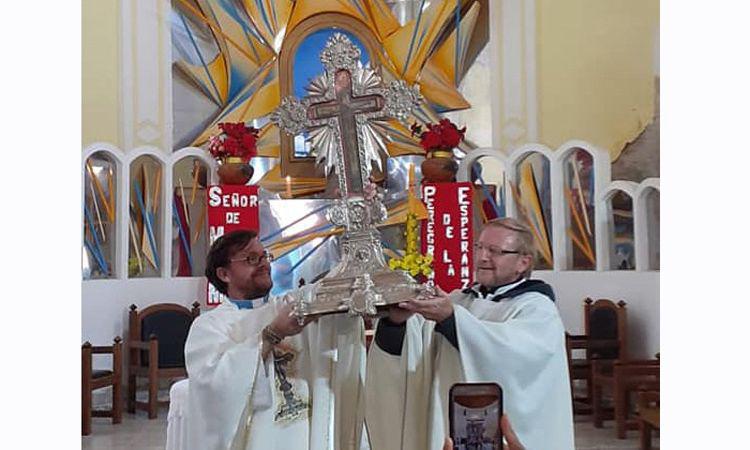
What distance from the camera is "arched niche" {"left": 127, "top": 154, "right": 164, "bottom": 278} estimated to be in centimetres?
543

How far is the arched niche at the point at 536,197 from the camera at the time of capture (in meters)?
5.41

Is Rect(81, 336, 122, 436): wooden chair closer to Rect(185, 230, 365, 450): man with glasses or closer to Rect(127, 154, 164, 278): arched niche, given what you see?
Rect(127, 154, 164, 278): arched niche

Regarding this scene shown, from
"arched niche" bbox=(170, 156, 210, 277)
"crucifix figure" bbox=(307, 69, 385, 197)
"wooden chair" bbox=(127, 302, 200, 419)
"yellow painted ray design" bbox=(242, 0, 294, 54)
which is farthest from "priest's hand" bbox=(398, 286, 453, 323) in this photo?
"yellow painted ray design" bbox=(242, 0, 294, 54)

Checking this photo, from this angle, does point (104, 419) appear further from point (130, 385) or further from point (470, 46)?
point (470, 46)

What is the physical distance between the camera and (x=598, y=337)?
5184 mm

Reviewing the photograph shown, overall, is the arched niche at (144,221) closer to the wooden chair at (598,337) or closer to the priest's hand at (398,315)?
the priest's hand at (398,315)

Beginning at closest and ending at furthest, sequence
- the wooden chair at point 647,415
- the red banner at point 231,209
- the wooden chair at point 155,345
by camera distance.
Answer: the wooden chair at point 647,415, the wooden chair at point 155,345, the red banner at point 231,209

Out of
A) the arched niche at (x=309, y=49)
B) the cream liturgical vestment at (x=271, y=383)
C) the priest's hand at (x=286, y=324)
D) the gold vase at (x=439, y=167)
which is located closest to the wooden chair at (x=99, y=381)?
the cream liturgical vestment at (x=271, y=383)

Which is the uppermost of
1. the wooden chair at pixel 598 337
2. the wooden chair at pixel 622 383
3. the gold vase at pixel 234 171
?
the gold vase at pixel 234 171

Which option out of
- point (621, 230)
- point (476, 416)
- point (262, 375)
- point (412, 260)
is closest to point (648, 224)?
point (621, 230)

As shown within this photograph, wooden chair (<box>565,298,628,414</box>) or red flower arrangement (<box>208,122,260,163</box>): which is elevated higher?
red flower arrangement (<box>208,122,260,163</box>)

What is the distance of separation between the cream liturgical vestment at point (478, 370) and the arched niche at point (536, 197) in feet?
2.60

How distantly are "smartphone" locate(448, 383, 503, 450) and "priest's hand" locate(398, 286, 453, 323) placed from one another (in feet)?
1.00

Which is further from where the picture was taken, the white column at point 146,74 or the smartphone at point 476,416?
the white column at point 146,74
